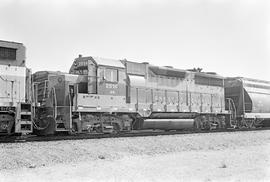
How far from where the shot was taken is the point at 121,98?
15.0 meters

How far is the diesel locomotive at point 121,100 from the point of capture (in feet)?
42.2

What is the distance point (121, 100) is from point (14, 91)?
4.95 m

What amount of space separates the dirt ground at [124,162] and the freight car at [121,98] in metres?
2.72

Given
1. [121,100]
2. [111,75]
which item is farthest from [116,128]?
[111,75]

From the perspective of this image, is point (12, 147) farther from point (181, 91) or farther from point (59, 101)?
point (181, 91)

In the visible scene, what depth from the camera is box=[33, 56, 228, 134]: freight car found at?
13.4m

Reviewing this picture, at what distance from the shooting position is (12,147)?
9.44 m

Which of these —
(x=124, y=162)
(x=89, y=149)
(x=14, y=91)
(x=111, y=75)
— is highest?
(x=111, y=75)

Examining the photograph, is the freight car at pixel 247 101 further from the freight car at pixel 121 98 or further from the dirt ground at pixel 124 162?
the dirt ground at pixel 124 162

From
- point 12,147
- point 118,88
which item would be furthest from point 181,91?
point 12,147

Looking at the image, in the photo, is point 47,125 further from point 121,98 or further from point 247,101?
point 247,101

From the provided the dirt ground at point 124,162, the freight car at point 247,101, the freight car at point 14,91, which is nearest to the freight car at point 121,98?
the freight car at point 14,91

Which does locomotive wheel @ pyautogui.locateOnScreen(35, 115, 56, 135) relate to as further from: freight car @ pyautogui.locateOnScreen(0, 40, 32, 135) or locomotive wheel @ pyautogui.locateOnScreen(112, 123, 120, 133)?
locomotive wheel @ pyautogui.locateOnScreen(112, 123, 120, 133)

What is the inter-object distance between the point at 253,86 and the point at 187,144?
44.2ft
